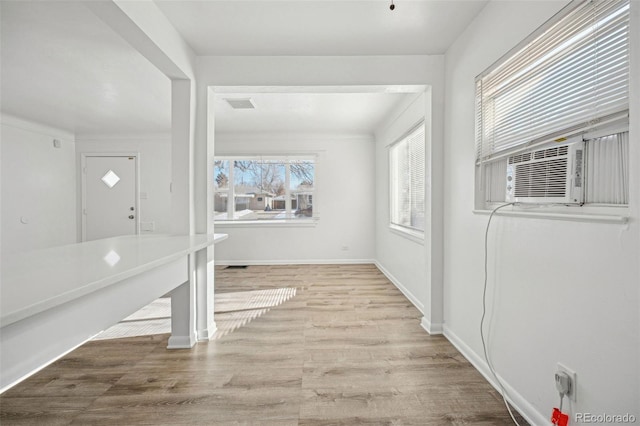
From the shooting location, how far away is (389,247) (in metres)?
4.60

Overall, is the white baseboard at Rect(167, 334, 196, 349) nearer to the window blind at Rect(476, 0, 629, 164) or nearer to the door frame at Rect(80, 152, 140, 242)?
the window blind at Rect(476, 0, 629, 164)

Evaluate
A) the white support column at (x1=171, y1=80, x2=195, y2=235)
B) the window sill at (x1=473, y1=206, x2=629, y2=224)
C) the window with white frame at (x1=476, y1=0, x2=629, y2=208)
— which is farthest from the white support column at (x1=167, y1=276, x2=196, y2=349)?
the window with white frame at (x1=476, y1=0, x2=629, y2=208)

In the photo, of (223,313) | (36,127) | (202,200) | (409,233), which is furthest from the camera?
(36,127)

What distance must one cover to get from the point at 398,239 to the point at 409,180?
2.77ft

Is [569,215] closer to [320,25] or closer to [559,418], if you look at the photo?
[559,418]

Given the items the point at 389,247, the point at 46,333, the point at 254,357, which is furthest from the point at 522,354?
the point at 389,247

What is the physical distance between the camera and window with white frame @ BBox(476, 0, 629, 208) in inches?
44.9

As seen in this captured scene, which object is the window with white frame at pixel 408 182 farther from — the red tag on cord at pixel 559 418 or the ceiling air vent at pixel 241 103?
the red tag on cord at pixel 559 418

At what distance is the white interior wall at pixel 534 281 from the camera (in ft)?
3.52

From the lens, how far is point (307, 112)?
166 inches

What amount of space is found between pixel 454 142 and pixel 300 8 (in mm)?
1525

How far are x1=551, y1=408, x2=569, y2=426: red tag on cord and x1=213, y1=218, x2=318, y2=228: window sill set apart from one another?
14.6 ft

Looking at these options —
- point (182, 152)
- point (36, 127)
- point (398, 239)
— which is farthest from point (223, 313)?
point (36, 127)

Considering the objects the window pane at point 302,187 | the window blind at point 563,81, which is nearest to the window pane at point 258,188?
the window pane at point 302,187
